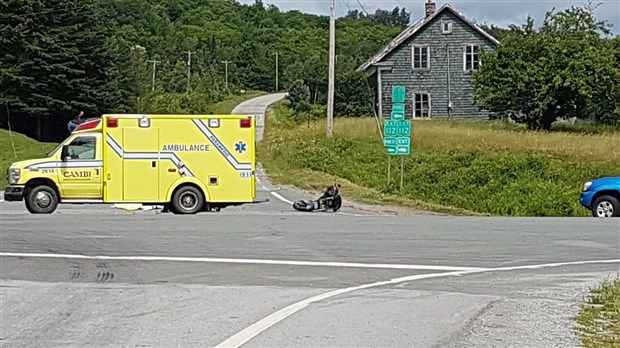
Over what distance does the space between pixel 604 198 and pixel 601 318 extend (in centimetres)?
1412

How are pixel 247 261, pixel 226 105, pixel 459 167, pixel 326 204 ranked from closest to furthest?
1. pixel 247 261
2. pixel 326 204
3. pixel 459 167
4. pixel 226 105

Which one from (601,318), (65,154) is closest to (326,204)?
(65,154)

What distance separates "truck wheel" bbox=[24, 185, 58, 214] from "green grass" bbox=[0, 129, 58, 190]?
13640 mm

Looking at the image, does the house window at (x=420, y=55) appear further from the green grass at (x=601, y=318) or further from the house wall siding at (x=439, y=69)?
the green grass at (x=601, y=318)

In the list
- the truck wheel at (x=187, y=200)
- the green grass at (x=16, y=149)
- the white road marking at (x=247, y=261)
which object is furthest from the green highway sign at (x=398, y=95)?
the white road marking at (x=247, y=261)

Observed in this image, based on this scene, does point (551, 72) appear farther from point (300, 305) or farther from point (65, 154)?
point (300, 305)

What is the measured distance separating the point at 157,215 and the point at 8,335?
462 inches

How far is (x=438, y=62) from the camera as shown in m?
63.6

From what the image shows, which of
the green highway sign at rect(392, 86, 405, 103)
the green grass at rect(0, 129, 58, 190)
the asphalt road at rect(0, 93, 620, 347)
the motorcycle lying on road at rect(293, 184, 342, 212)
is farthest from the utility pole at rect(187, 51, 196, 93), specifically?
the asphalt road at rect(0, 93, 620, 347)

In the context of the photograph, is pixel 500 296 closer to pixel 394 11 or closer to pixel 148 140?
pixel 148 140

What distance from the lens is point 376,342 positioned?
860 centimetres

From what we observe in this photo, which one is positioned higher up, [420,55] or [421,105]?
[420,55]

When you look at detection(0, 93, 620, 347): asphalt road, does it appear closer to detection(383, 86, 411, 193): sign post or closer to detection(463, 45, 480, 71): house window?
detection(383, 86, 411, 193): sign post

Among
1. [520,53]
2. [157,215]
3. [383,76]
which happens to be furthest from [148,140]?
[383,76]
